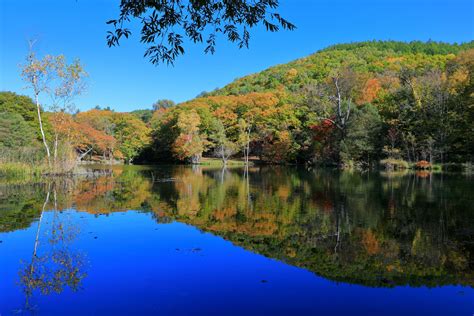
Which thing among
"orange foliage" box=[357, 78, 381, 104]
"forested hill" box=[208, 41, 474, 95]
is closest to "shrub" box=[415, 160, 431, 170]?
"orange foliage" box=[357, 78, 381, 104]

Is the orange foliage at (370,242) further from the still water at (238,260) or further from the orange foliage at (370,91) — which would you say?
the orange foliage at (370,91)

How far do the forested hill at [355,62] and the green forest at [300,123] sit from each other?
0.36 m

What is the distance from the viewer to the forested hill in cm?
6406

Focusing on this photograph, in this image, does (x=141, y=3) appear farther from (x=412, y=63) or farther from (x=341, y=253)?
(x=412, y=63)

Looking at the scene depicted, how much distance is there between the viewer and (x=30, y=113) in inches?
1678

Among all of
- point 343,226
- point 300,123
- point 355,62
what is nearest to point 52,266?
point 343,226

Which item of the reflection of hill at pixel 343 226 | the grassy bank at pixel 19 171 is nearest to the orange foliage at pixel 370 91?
the reflection of hill at pixel 343 226

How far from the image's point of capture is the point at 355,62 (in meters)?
68.0

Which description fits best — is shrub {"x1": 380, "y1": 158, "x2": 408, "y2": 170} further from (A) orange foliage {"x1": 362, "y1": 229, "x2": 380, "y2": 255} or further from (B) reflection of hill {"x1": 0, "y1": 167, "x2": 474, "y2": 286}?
(A) orange foliage {"x1": 362, "y1": 229, "x2": 380, "y2": 255}

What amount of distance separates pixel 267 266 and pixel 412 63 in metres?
66.1

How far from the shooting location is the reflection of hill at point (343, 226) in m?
5.68

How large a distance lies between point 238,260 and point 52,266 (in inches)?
114

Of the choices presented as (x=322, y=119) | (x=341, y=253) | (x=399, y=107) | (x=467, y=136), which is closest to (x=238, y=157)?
(x=322, y=119)

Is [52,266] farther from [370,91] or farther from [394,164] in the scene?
[370,91]
